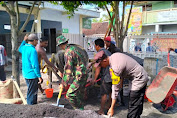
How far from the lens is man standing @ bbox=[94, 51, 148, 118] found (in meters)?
2.44

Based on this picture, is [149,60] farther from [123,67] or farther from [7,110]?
[7,110]

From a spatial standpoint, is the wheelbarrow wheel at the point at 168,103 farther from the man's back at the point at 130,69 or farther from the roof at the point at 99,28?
the roof at the point at 99,28

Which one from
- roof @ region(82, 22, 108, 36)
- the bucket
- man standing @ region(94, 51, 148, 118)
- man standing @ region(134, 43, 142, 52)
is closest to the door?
man standing @ region(134, 43, 142, 52)

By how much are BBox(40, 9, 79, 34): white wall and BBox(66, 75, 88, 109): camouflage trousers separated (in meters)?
8.93

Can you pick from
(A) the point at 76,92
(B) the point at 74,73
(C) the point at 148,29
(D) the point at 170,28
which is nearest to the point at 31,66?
(B) the point at 74,73

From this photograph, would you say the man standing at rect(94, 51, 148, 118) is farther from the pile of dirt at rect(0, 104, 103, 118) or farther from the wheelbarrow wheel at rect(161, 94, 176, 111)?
the wheelbarrow wheel at rect(161, 94, 176, 111)

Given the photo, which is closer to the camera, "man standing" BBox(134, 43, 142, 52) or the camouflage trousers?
the camouflage trousers

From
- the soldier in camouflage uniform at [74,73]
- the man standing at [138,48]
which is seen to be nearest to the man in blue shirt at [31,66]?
the soldier in camouflage uniform at [74,73]

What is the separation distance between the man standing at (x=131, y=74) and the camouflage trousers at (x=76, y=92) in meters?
0.61

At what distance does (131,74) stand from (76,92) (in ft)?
3.47

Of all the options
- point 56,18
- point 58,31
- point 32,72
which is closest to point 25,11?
point 56,18

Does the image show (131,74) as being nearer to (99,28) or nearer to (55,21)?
(55,21)

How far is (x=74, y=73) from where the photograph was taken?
303 cm

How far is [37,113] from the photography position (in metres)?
2.04
